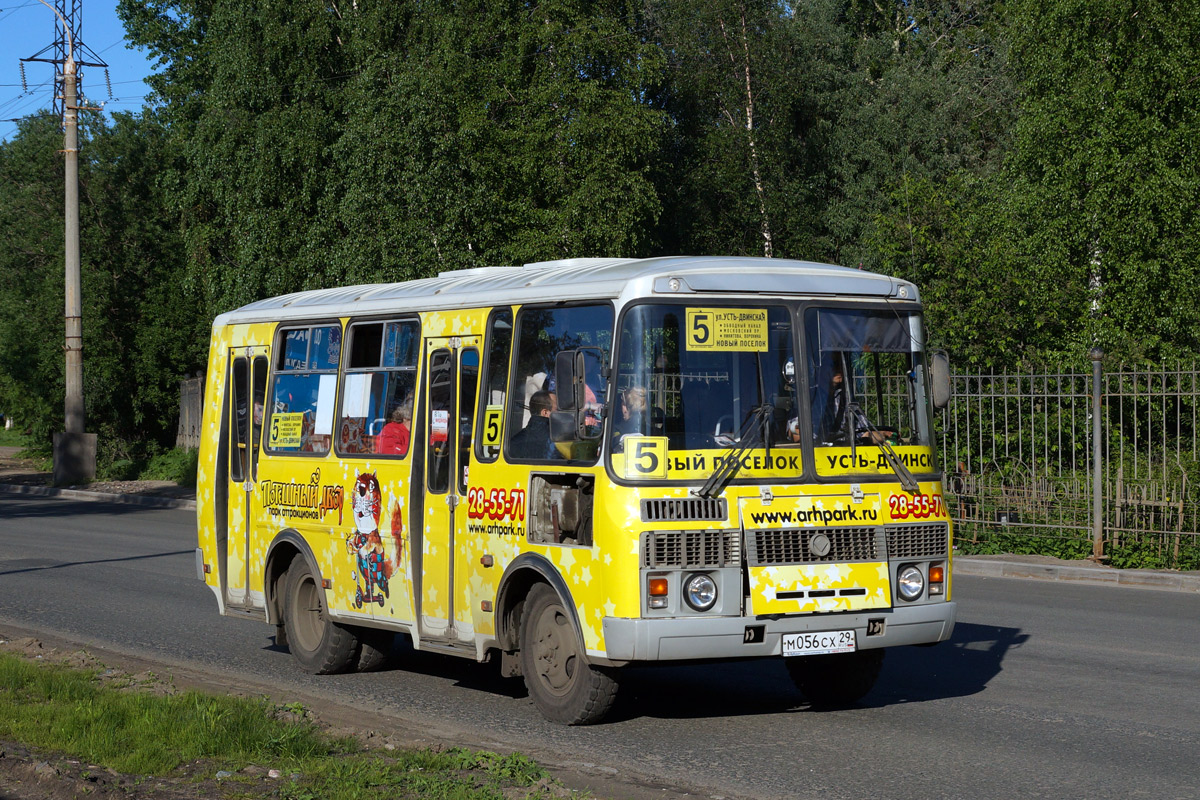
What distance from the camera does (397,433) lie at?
32.5 feet

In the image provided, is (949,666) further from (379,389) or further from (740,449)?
(379,389)

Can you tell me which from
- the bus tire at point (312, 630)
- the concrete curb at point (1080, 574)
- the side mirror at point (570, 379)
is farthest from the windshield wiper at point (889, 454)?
the concrete curb at point (1080, 574)

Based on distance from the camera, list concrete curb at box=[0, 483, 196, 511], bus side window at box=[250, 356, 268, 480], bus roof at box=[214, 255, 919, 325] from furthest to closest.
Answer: concrete curb at box=[0, 483, 196, 511], bus side window at box=[250, 356, 268, 480], bus roof at box=[214, 255, 919, 325]

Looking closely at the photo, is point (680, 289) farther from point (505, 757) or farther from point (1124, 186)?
point (1124, 186)

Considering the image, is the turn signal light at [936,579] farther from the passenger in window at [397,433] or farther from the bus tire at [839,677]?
the passenger in window at [397,433]

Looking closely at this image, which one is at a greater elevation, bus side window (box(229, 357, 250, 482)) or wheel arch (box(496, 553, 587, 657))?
bus side window (box(229, 357, 250, 482))

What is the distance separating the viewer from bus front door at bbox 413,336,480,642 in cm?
923

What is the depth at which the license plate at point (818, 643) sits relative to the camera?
7.88 m

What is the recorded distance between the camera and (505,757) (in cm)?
707

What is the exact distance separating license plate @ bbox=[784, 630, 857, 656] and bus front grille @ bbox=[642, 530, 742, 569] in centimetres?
55

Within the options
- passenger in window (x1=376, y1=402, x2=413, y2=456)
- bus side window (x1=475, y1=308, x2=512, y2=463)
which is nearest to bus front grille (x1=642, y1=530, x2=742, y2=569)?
bus side window (x1=475, y1=308, x2=512, y2=463)

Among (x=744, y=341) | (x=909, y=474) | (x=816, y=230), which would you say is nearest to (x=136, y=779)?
(x=744, y=341)

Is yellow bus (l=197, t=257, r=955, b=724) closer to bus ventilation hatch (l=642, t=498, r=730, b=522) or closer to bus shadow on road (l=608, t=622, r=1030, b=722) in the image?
bus ventilation hatch (l=642, t=498, r=730, b=522)

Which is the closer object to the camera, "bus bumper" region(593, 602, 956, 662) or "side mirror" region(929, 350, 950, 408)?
"bus bumper" region(593, 602, 956, 662)
